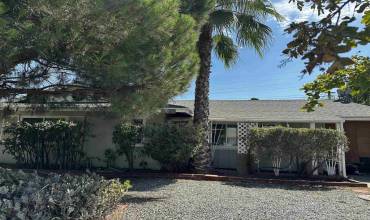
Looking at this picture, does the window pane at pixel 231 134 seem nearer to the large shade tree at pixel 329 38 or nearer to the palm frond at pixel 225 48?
the palm frond at pixel 225 48

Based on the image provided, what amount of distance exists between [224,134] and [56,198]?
13347 millimetres

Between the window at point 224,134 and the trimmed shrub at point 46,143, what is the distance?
622 centimetres

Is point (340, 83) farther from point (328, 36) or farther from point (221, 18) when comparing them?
point (221, 18)

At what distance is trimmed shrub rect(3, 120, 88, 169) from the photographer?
16.9 meters

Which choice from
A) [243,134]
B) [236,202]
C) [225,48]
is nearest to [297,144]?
[243,134]

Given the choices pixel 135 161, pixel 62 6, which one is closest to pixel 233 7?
pixel 135 161

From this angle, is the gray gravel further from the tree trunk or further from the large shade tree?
the large shade tree

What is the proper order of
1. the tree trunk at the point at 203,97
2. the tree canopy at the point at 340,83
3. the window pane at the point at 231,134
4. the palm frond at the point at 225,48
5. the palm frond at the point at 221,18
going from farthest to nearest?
the window pane at the point at 231,134 < the palm frond at the point at 225,48 < the tree trunk at the point at 203,97 < the palm frond at the point at 221,18 < the tree canopy at the point at 340,83

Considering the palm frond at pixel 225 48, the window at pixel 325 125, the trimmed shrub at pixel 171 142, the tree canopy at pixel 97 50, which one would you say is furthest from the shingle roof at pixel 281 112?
the tree canopy at pixel 97 50

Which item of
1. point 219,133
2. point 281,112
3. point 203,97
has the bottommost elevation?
point 219,133

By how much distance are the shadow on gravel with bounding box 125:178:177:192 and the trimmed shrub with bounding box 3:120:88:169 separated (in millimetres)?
4028

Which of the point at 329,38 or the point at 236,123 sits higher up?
the point at 236,123

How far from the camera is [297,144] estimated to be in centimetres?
1505

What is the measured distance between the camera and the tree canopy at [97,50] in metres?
5.86
